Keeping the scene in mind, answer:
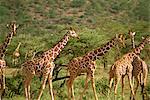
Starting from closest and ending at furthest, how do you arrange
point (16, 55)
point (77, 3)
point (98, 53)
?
point (98, 53) → point (16, 55) → point (77, 3)

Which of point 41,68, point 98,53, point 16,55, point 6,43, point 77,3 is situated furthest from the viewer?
point 77,3

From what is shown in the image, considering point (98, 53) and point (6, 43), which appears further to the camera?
point (6, 43)

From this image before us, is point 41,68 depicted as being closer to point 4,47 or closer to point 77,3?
point 4,47

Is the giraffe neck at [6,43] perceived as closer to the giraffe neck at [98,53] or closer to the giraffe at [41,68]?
the giraffe at [41,68]

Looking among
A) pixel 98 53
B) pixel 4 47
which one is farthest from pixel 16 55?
pixel 98 53

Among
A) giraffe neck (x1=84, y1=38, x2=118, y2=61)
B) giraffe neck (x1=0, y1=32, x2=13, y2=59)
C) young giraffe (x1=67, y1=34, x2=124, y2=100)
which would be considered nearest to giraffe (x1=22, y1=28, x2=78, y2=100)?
young giraffe (x1=67, y1=34, x2=124, y2=100)

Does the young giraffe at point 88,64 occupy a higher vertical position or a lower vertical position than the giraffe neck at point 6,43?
lower

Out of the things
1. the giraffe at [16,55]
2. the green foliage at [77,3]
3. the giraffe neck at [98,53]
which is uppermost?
the green foliage at [77,3]

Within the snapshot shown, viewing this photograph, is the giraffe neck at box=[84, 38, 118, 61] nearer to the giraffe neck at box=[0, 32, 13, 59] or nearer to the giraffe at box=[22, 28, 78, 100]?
the giraffe at box=[22, 28, 78, 100]

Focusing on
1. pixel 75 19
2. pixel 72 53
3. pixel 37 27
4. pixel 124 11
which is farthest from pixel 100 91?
pixel 124 11

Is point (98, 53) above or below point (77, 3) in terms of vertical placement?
below

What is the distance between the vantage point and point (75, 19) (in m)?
28.5

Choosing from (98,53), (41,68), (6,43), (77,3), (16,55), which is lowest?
(16,55)

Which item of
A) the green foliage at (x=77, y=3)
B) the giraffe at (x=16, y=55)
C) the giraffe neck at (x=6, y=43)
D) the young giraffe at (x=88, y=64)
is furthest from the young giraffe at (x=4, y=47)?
the green foliage at (x=77, y=3)
